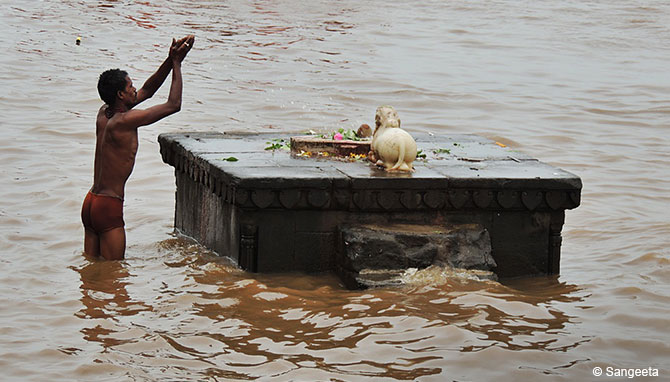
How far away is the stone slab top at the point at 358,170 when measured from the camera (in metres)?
6.69

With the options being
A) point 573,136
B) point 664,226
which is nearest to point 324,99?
point 573,136

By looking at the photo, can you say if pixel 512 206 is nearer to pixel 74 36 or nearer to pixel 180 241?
pixel 180 241

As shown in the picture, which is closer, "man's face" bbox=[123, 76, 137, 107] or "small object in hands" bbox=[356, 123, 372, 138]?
"man's face" bbox=[123, 76, 137, 107]

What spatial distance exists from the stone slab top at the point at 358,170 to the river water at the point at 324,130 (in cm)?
64

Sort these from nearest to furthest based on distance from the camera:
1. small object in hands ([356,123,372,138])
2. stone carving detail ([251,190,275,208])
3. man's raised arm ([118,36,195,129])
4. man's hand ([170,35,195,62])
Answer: stone carving detail ([251,190,275,208]) < man's raised arm ([118,36,195,129]) < man's hand ([170,35,195,62]) < small object in hands ([356,123,372,138])

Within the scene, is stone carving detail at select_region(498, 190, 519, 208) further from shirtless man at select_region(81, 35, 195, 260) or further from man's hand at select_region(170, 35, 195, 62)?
man's hand at select_region(170, 35, 195, 62)

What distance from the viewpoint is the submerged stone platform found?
22.0ft

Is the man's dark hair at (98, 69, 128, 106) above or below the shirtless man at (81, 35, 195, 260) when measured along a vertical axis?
above

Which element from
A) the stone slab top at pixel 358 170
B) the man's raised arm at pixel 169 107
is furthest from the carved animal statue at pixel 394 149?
the man's raised arm at pixel 169 107

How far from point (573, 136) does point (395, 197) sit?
815 centimetres

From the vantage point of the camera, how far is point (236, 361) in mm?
5535

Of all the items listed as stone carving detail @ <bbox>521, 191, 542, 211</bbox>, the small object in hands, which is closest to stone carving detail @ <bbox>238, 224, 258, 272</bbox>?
the small object in hands

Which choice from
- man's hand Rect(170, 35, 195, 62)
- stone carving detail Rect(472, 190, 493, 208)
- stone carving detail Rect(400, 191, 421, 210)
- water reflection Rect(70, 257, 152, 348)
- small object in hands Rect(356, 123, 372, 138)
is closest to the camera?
water reflection Rect(70, 257, 152, 348)
